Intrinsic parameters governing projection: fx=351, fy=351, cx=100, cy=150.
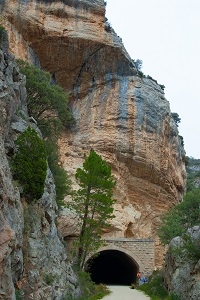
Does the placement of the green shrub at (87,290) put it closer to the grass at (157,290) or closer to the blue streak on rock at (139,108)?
the grass at (157,290)

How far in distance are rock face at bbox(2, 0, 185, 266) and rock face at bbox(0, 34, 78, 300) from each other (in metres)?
14.2

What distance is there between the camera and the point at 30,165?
1289 cm

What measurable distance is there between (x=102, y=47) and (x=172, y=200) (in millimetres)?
15847

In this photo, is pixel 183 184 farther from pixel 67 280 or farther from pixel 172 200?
pixel 67 280

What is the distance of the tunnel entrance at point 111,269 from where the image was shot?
98.6ft

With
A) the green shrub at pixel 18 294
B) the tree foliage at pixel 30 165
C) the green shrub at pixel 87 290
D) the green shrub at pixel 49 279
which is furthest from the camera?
the green shrub at pixel 87 290

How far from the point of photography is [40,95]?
24422mm

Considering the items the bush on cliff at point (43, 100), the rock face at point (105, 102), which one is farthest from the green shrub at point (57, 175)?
the rock face at point (105, 102)

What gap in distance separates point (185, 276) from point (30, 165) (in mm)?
7446

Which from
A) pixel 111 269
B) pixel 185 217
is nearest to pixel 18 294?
pixel 185 217

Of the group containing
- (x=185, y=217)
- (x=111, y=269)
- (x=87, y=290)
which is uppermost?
(x=185, y=217)

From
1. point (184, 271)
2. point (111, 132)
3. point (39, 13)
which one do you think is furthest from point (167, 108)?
point (184, 271)

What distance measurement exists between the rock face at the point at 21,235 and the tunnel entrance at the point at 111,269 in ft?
51.2

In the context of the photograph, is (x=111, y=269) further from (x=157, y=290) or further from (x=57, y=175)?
(x=157, y=290)
